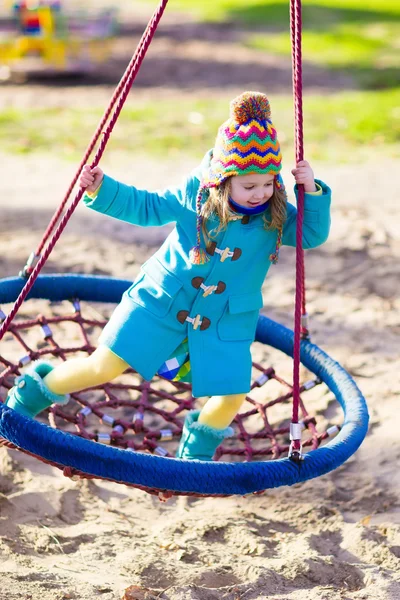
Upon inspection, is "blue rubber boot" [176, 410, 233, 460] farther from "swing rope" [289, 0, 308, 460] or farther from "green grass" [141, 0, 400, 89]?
"green grass" [141, 0, 400, 89]

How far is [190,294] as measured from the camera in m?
2.72

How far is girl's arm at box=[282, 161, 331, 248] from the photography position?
2.57m

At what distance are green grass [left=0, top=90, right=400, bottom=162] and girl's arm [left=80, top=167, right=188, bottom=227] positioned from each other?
14.2ft

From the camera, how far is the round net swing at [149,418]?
7.74 feet

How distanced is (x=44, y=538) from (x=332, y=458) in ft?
3.35

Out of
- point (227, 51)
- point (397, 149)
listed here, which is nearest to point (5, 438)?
point (397, 149)

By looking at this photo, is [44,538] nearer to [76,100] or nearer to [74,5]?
[76,100]

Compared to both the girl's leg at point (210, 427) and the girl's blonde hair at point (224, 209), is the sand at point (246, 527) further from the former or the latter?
the girl's blonde hair at point (224, 209)

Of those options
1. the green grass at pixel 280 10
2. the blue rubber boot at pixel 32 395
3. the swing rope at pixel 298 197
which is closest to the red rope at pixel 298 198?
the swing rope at pixel 298 197

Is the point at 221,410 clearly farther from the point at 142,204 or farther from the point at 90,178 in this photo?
the point at 90,178

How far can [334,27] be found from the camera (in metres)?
14.4

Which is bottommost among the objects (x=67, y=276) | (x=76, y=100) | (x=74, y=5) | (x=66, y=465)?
(x=66, y=465)

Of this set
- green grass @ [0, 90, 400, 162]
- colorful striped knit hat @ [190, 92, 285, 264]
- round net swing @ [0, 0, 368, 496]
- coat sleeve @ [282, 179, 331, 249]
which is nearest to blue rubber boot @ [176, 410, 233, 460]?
round net swing @ [0, 0, 368, 496]

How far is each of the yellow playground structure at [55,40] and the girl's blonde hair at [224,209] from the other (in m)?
7.97
